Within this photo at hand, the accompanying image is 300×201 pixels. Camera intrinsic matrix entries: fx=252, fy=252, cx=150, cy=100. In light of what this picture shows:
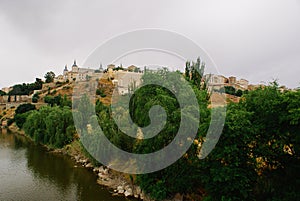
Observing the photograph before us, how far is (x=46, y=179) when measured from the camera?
18.2 meters

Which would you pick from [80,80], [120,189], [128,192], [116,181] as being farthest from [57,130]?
[80,80]

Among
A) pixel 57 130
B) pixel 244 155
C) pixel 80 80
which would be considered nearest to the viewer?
pixel 244 155

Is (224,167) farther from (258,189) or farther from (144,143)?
(144,143)

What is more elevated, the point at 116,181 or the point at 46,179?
the point at 116,181

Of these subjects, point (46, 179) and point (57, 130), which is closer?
point (46, 179)

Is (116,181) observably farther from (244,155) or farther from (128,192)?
(244,155)

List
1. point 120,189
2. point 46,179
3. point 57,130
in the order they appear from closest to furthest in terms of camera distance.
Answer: point 120,189, point 46,179, point 57,130

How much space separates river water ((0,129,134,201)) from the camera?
49.3 feet

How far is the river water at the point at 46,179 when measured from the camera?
1504cm

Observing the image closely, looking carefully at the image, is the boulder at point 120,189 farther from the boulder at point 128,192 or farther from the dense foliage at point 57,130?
the dense foliage at point 57,130

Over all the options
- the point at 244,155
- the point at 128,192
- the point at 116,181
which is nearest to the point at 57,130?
the point at 116,181

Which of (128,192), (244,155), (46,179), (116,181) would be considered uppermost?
(244,155)

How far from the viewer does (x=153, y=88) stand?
51.7 ft

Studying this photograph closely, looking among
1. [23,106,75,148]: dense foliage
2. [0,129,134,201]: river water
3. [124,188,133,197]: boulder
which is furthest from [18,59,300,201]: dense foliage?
[23,106,75,148]: dense foliage
